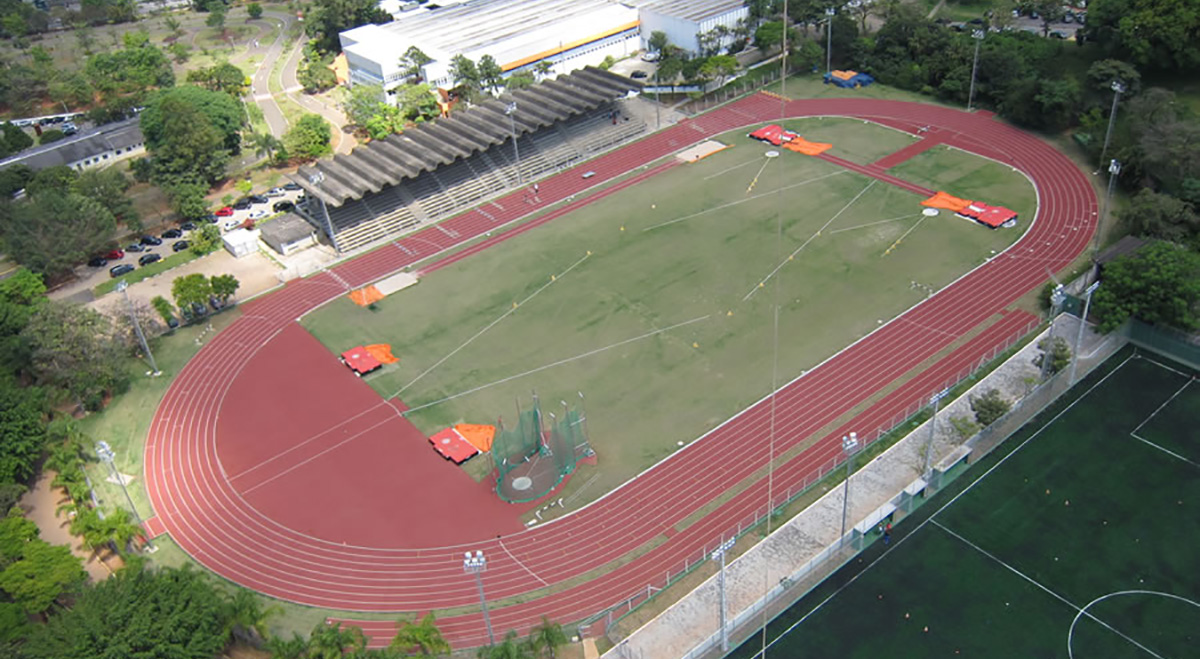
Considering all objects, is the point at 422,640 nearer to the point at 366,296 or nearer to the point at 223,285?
the point at 366,296

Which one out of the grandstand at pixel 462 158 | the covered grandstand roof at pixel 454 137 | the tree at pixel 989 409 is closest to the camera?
the tree at pixel 989 409

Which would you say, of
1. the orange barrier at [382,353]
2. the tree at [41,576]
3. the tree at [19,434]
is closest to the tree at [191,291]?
the tree at [19,434]

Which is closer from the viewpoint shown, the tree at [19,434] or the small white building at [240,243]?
the tree at [19,434]

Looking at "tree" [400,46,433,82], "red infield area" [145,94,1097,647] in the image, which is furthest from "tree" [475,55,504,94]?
"red infield area" [145,94,1097,647]

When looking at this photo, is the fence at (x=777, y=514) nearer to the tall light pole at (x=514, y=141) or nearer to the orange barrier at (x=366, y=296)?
the orange barrier at (x=366, y=296)

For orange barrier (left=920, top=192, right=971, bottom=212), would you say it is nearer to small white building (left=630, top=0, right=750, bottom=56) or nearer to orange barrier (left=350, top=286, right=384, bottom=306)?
small white building (left=630, top=0, right=750, bottom=56)

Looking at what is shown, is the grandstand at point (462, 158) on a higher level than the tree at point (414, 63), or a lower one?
lower

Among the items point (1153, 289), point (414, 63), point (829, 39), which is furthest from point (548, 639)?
point (829, 39)
